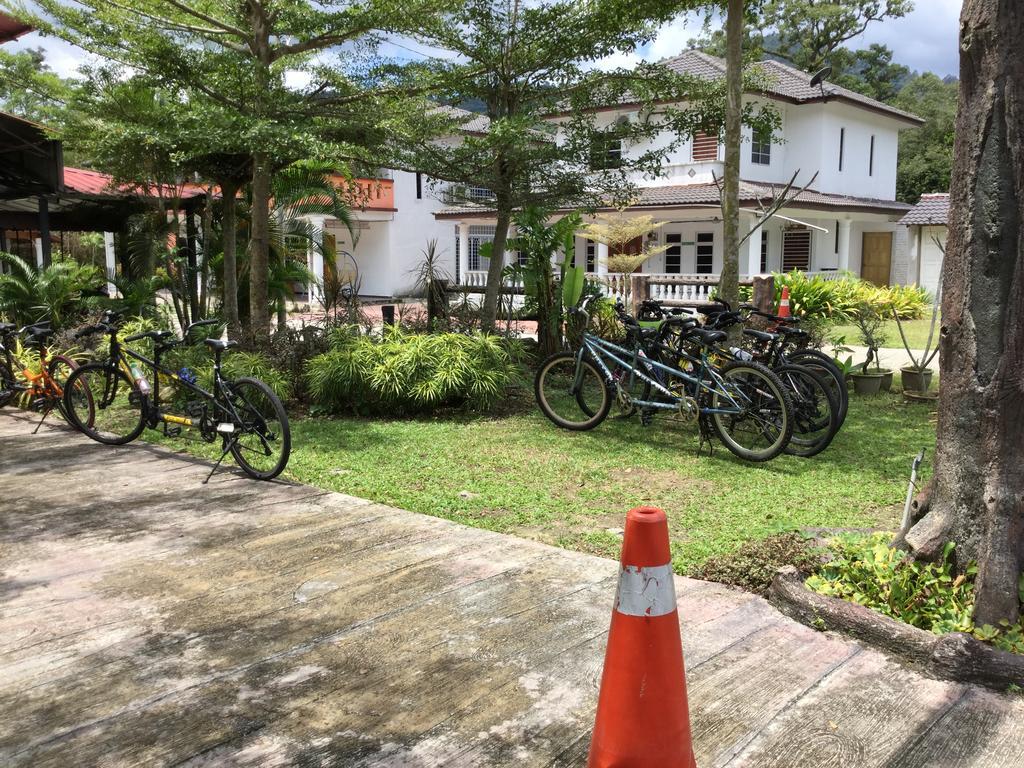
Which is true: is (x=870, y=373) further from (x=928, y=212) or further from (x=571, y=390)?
(x=928, y=212)

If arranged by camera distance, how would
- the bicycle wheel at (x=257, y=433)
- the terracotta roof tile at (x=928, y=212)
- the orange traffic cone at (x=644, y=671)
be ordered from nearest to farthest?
1. the orange traffic cone at (x=644, y=671)
2. the bicycle wheel at (x=257, y=433)
3. the terracotta roof tile at (x=928, y=212)

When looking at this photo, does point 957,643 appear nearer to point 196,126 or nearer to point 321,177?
point 196,126

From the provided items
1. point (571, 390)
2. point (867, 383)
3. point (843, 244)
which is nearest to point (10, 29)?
point (571, 390)

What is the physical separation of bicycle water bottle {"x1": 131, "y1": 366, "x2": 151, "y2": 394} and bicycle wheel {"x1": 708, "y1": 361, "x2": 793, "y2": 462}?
463cm

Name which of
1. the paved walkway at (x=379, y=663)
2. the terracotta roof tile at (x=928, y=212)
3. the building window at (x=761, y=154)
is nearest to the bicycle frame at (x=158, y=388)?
the paved walkway at (x=379, y=663)

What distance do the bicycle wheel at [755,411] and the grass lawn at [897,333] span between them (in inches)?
329

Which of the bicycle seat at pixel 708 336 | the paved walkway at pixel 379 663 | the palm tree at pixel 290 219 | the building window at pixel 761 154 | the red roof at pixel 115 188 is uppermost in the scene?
the building window at pixel 761 154

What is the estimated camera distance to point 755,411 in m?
6.72

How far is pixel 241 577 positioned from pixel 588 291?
26.1 feet

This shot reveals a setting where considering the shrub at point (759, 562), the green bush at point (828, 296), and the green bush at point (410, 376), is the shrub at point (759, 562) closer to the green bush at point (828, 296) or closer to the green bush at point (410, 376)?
the green bush at point (410, 376)

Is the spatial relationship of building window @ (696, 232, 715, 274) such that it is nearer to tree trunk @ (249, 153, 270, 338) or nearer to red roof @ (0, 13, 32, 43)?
tree trunk @ (249, 153, 270, 338)

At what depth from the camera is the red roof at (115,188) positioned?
564 inches

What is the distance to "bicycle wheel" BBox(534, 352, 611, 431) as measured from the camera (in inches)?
309

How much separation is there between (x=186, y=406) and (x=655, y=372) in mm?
3954
